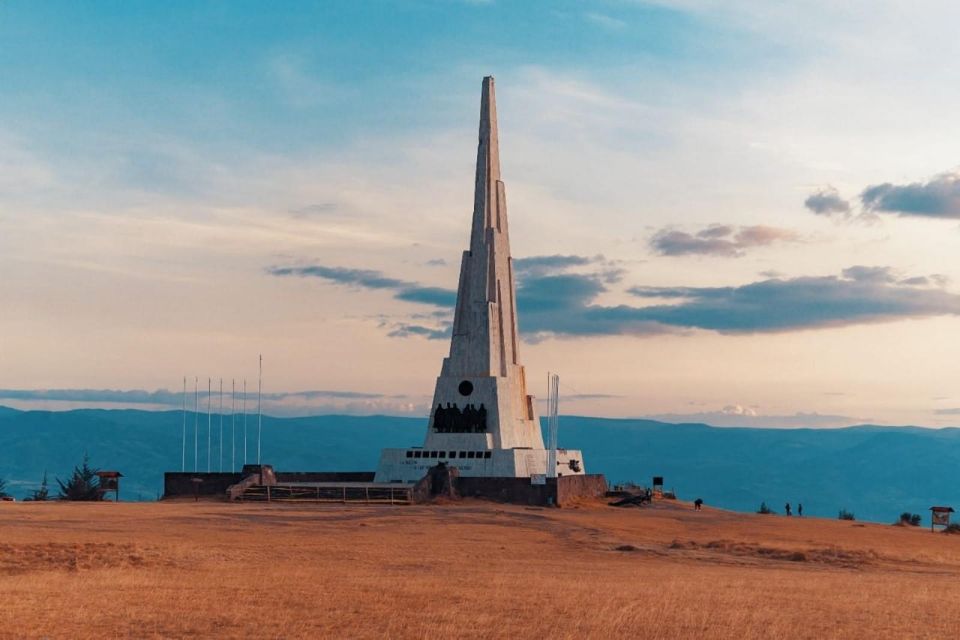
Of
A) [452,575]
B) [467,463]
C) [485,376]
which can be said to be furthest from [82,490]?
[452,575]

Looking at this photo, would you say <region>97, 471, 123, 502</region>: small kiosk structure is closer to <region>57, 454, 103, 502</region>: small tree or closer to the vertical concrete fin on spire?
<region>57, 454, 103, 502</region>: small tree

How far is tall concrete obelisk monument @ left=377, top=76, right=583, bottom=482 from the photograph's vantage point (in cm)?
5738

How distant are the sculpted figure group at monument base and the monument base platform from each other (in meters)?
1.38

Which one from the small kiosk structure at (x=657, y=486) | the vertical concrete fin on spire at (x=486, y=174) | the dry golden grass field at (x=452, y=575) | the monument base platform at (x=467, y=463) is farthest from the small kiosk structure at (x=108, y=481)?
the small kiosk structure at (x=657, y=486)

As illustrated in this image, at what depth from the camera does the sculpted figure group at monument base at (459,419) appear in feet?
192

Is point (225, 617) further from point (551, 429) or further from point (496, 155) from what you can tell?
point (496, 155)

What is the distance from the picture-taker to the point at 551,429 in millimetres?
60500

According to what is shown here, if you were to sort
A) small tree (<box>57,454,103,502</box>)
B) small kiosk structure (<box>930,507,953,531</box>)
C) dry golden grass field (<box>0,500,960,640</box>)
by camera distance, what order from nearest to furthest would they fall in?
dry golden grass field (<box>0,500,960,640</box>) < small kiosk structure (<box>930,507,953,531</box>) < small tree (<box>57,454,103,502</box>)

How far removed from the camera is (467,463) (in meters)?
56.6

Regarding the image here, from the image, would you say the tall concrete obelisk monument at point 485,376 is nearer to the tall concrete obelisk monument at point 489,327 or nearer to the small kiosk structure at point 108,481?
the tall concrete obelisk monument at point 489,327

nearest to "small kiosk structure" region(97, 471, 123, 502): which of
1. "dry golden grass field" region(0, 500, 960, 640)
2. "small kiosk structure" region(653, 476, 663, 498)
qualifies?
"dry golden grass field" region(0, 500, 960, 640)

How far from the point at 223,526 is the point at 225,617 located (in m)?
17.1

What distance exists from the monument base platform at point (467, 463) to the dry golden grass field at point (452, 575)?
743 cm

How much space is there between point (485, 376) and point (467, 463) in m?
4.69
